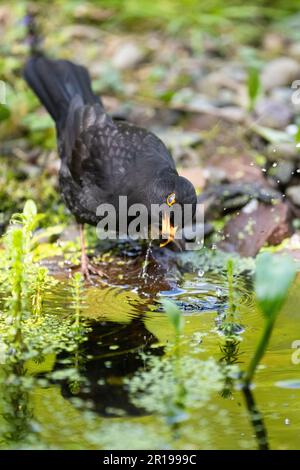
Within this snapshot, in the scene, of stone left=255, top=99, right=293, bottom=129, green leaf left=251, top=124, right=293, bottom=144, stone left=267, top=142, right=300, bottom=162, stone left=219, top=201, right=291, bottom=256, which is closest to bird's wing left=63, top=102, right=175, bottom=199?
stone left=219, top=201, right=291, bottom=256

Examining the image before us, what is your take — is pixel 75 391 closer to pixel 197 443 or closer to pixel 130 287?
pixel 197 443

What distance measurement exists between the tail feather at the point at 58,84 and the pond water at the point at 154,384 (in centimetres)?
196

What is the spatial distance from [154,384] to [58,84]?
11.2ft

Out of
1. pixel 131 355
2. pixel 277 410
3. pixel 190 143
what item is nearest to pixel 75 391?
pixel 131 355

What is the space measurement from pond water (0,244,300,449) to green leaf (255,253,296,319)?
49 cm

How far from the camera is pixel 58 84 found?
6500mm

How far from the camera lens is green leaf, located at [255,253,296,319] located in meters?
3.28

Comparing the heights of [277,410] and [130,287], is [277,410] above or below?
below

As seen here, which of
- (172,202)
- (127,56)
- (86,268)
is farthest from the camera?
(127,56)

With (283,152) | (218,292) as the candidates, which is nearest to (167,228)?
(218,292)

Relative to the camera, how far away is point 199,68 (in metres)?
9.14

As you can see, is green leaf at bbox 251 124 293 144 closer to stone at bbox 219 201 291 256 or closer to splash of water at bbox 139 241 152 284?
stone at bbox 219 201 291 256

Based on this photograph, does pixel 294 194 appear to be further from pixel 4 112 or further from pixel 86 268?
pixel 4 112

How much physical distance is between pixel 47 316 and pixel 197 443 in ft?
5.30
